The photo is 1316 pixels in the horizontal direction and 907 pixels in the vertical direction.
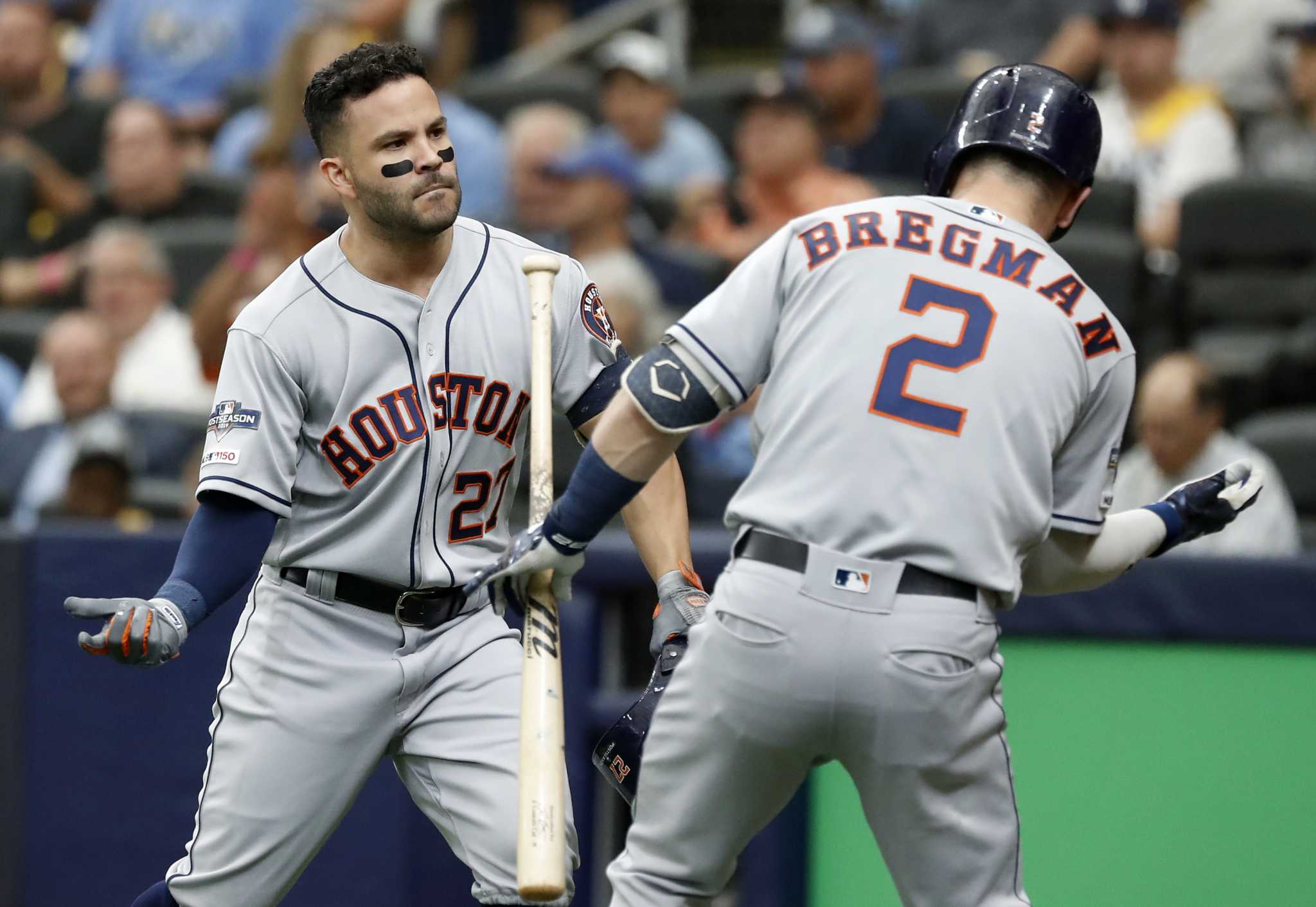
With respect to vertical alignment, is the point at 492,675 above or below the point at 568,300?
below

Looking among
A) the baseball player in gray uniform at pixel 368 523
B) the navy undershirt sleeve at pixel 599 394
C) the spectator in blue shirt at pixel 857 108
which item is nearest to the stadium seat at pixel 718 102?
the spectator in blue shirt at pixel 857 108

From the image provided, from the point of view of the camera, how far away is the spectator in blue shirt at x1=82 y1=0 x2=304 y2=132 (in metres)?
9.04

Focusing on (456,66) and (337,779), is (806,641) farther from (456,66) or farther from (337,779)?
(456,66)

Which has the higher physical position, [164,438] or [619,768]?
[164,438]

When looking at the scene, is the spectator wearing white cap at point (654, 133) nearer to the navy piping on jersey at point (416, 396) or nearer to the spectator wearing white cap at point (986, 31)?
the spectator wearing white cap at point (986, 31)

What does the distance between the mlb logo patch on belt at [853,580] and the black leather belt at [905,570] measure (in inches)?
1.9

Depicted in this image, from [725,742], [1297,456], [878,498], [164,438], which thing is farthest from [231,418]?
[1297,456]

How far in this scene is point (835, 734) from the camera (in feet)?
8.78

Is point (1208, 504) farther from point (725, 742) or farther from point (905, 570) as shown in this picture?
point (725, 742)

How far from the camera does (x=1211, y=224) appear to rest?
6.34 meters

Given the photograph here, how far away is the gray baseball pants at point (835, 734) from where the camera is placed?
263 cm

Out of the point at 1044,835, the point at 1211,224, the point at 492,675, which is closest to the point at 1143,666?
the point at 1044,835

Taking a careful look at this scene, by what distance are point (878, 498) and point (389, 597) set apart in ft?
3.43

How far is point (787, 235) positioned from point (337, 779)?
127cm
